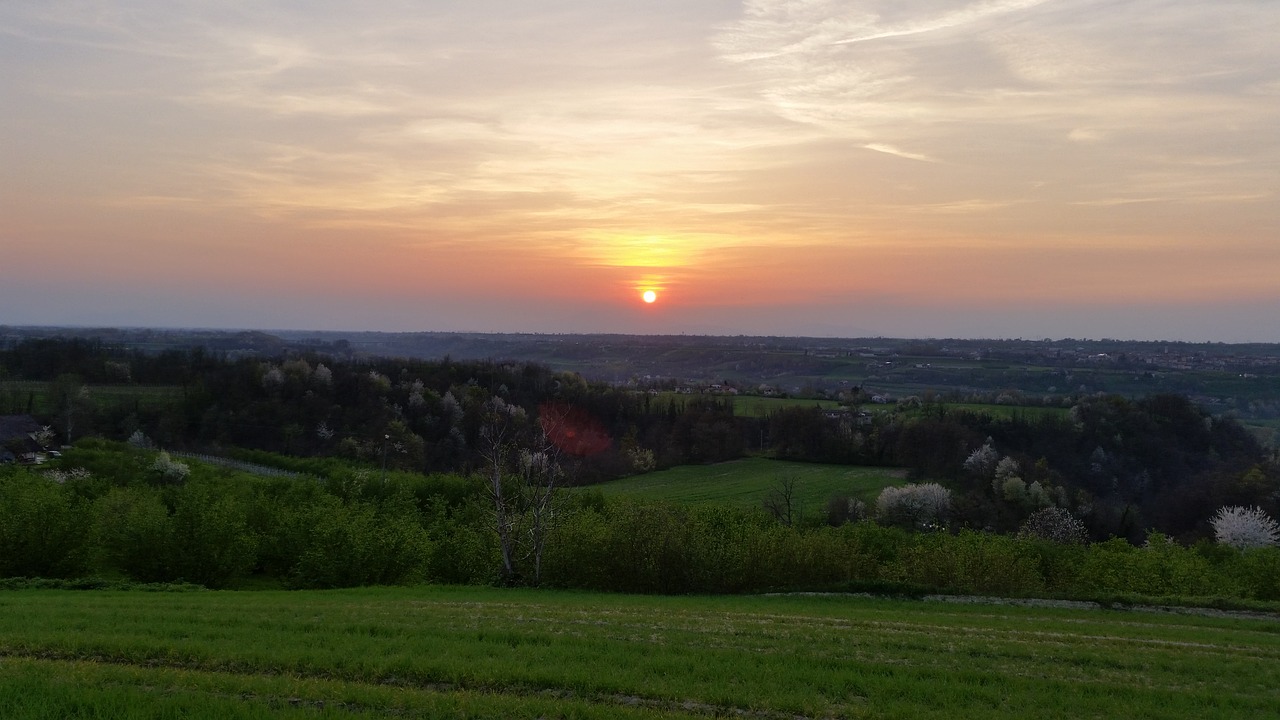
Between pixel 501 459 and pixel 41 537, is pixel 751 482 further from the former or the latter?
pixel 41 537

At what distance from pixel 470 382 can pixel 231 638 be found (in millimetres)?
111997

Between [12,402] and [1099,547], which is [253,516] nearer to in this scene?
[1099,547]

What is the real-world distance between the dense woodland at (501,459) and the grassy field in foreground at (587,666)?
52.0 feet

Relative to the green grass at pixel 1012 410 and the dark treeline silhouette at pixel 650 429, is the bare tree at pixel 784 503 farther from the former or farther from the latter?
the green grass at pixel 1012 410

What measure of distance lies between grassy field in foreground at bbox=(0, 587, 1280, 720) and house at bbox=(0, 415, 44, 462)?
233 feet

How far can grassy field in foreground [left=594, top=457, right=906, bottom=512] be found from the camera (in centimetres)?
8006

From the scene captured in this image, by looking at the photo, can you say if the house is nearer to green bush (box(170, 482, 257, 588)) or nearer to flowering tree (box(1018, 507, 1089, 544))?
green bush (box(170, 482, 257, 588))

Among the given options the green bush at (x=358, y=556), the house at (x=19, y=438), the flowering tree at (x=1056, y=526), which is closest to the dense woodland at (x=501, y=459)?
the green bush at (x=358, y=556)

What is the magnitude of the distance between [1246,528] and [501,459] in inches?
2305

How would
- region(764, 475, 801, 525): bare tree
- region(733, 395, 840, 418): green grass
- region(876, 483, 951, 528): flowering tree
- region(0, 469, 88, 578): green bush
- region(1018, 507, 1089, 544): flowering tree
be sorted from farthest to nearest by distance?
region(733, 395, 840, 418): green grass < region(876, 483, 951, 528): flowering tree < region(1018, 507, 1089, 544): flowering tree < region(764, 475, 801, 525): bare tree < region(0, 469, 88, 578): green bush

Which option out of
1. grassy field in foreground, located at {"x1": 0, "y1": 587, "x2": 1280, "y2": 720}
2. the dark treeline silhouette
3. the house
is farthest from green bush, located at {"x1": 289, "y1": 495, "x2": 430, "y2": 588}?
the house

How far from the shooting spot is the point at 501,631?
15250mm

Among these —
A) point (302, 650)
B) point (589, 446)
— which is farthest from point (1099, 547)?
point (589, 446)

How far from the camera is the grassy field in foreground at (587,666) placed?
9.97m
